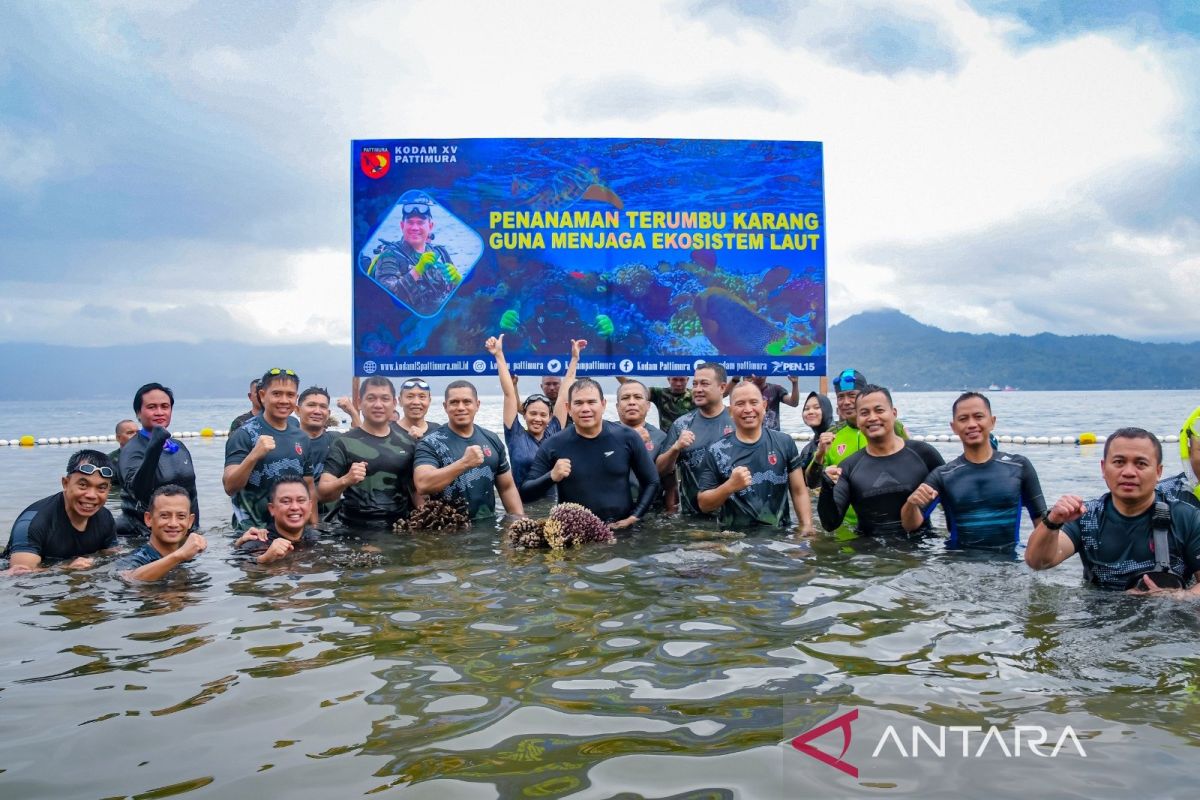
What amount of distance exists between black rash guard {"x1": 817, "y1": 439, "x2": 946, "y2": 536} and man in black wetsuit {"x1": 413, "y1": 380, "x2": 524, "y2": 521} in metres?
3.50

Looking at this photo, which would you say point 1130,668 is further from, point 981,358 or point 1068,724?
point 981,358

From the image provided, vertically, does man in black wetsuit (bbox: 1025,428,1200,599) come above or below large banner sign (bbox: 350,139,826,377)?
below

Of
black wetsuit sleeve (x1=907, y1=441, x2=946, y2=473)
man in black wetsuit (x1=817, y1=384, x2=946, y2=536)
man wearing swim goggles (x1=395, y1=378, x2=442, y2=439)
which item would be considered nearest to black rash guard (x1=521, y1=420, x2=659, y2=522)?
man wearing swim goggles (x1=395, y1=378, x2=442, y2=439)

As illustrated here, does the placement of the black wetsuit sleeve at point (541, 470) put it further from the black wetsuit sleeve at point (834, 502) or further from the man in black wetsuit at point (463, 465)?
the black wetsuit sleeve at point (834, 502)

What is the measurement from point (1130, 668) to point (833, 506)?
396 cm

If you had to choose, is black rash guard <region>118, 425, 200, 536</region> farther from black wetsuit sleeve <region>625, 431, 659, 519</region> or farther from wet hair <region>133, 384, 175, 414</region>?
black wetsuit sleeve <region>625, 431, 659, 519</region>

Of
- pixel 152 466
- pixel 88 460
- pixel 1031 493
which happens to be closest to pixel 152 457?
pixel 152 466

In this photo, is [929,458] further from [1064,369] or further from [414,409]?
[1064,369]

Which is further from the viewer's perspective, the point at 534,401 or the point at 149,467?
the point at 534,401

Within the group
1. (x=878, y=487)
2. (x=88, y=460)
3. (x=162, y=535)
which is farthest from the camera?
(x=878, y=487)

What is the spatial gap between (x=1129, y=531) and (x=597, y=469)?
484cm

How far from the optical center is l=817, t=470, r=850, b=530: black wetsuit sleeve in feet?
27.3

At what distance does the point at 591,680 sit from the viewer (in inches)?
171

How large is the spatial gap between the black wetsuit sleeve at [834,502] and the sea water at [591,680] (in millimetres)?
1033
